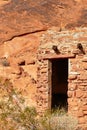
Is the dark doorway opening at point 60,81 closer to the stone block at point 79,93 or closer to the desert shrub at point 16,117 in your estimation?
the stone block at point 79,93

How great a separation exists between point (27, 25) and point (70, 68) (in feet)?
26.8

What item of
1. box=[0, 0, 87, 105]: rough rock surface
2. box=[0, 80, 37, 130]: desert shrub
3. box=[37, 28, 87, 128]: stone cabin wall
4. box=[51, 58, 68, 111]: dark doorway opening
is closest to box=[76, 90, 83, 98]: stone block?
box=[37, 28, 87, 128]: stone cabin wall

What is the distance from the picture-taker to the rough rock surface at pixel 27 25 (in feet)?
61.1

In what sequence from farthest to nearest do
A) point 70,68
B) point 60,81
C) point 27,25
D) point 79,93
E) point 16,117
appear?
point 27,25 < point 60,81 < point 70,68 < point 79,93 < point 16,117

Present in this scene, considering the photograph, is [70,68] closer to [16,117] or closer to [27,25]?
[16,117]

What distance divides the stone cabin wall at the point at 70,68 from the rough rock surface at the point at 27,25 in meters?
5.09

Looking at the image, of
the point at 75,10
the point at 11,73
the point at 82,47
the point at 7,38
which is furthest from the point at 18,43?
the point at 82,47

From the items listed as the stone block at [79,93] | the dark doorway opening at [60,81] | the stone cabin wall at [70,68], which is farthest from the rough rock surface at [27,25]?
the stone block at [79,93]

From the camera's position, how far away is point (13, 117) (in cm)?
1199

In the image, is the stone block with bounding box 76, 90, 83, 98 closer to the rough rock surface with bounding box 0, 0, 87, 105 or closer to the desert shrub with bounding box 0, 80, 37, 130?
the desert shrub with bounding box 0, 80, 37, 130

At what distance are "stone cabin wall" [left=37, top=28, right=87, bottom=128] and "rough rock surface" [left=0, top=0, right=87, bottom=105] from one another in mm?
5092

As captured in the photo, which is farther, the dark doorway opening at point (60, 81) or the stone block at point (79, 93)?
the dark doorway opening at point (60, 81)

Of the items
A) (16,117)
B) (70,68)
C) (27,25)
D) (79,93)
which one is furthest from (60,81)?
(16,117)

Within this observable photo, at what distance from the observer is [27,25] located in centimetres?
2025
